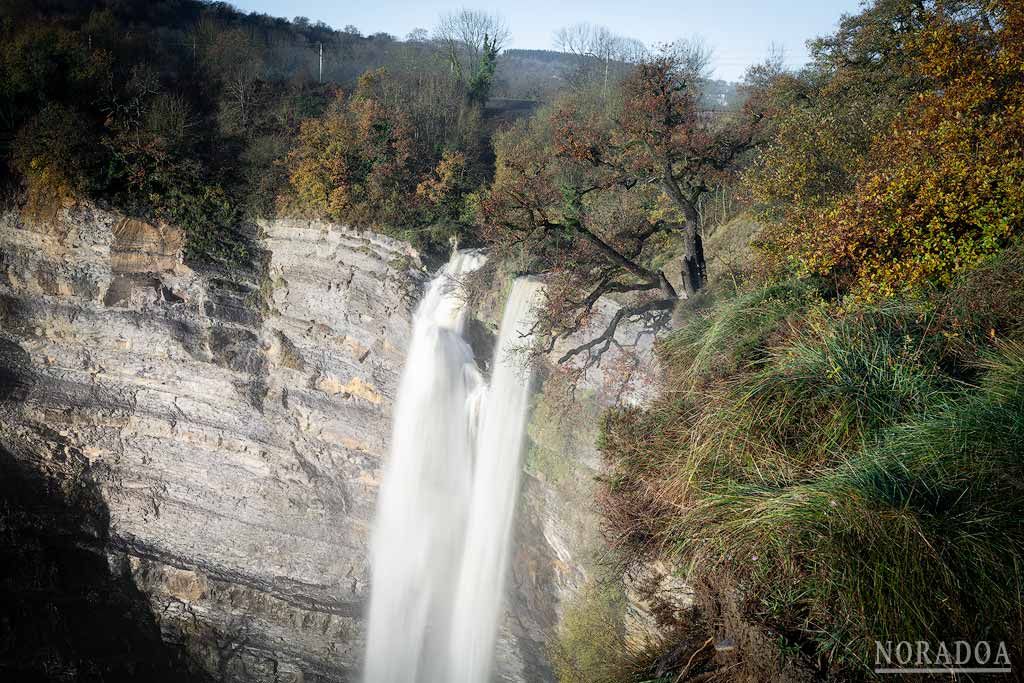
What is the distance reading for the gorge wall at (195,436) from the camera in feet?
50.0

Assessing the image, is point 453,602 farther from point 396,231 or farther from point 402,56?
point 402,56

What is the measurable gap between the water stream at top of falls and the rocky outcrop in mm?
1173

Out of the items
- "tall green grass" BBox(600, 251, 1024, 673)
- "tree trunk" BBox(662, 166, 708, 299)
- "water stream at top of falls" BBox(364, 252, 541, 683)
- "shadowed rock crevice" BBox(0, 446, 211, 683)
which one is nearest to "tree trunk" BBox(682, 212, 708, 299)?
"tree trunk" BBox(662, 166, 708, 299)

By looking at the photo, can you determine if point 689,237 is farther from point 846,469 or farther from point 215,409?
point 215,409

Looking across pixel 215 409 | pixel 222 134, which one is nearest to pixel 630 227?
pixel 215 409

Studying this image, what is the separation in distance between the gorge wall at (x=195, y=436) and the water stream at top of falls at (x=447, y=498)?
1.02 m

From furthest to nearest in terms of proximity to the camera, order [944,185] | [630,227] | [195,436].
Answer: [195,436] < [630,227] < [944,185]

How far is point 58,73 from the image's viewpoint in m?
18.5

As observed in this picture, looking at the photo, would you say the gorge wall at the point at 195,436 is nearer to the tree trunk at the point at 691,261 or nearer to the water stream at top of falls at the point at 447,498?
the water stream at top of falls at the point at 447,498

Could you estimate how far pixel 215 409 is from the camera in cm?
1583

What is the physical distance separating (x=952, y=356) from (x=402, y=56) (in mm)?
27367

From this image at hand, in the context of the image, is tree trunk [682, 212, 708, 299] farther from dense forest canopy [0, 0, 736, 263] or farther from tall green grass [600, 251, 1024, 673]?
dense forest canopy [0, 0, 736, 263]

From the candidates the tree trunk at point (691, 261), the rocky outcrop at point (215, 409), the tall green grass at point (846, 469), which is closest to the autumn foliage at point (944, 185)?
the tall green grass at point (846, 469)

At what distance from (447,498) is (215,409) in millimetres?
7167
